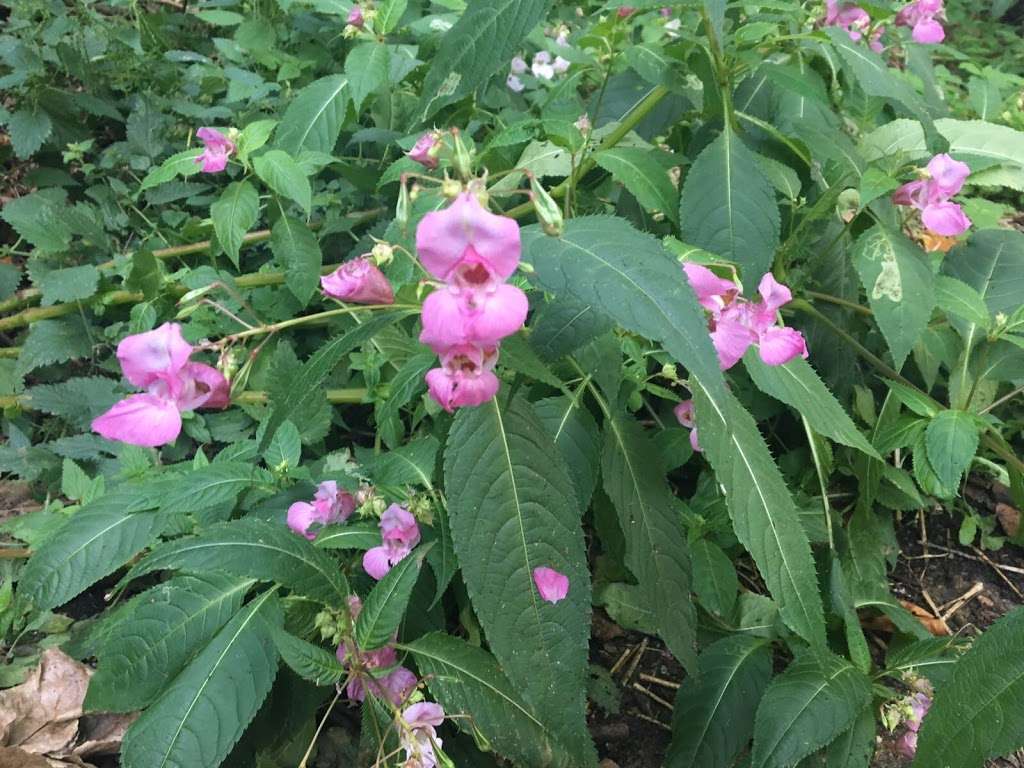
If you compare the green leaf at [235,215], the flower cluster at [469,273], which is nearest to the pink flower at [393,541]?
the flower cluster at [469,273]

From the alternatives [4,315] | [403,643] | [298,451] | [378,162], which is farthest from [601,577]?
[4,315]

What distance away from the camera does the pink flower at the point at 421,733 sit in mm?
1151

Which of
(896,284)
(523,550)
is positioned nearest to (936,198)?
(896,284)

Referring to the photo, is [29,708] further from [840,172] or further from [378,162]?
[840,172]

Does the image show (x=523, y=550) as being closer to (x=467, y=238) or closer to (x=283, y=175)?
(x=467, y=238)

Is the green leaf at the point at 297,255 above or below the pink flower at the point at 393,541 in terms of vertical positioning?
above

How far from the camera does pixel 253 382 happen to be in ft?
6.94

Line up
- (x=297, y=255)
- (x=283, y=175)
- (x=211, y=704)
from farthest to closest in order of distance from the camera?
(x=297, y=255) → (x=283, y=175) → (x=211, y=704)

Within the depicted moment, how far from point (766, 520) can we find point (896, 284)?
68cm

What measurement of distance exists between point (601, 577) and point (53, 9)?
9.29 feet

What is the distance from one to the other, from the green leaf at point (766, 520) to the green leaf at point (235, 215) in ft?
3.99

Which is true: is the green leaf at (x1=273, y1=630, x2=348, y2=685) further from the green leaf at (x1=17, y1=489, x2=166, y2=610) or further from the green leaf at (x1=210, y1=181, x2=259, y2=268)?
the green leaf at (x1=210, y1=181, x2=259, y2=268)

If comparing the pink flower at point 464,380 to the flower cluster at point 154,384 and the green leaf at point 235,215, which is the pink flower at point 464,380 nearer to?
the flower cluster at point 154,384

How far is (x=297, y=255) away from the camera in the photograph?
2043mm
